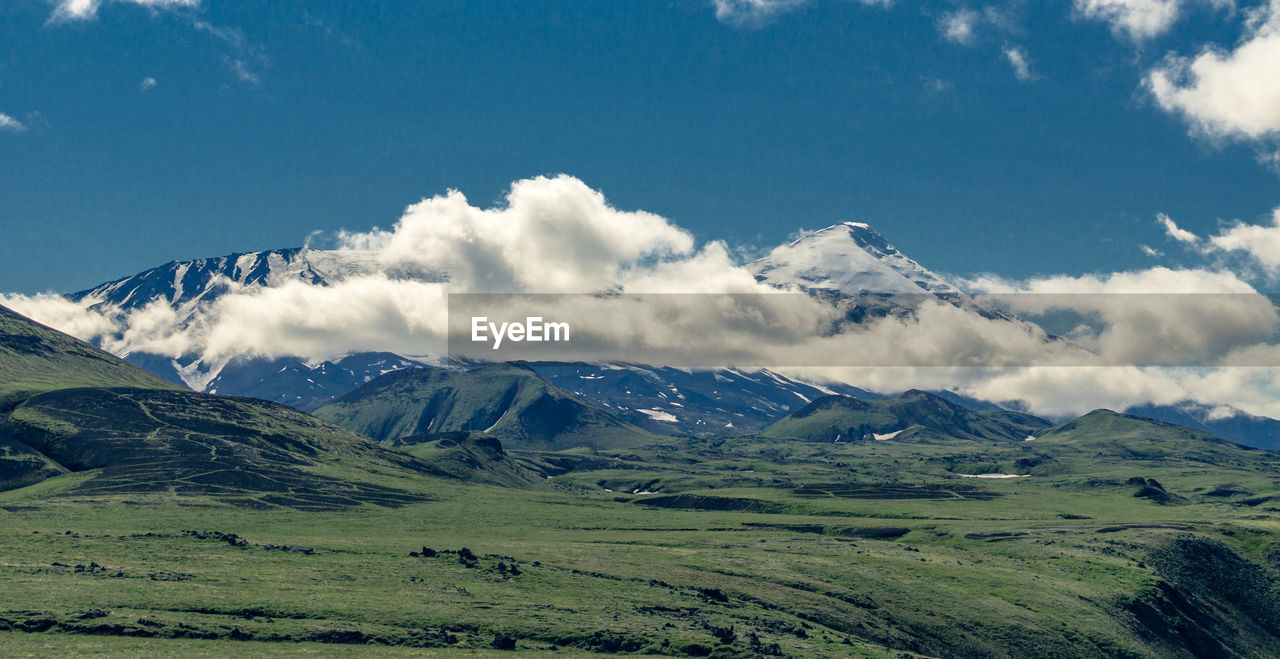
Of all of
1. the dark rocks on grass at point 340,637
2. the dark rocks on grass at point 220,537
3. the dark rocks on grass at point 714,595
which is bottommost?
the dark rocks on grass at point 714,595

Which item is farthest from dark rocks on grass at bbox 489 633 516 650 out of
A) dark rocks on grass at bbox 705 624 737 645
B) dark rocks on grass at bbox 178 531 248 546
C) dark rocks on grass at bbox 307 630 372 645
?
dark rocks on grass at bbox 178 531 248 546

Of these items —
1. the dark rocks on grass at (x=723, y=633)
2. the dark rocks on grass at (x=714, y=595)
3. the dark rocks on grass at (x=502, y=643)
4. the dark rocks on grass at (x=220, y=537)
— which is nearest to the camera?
the dark rocks on grass at (x=502, y=643)

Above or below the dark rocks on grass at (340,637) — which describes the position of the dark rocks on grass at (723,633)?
below

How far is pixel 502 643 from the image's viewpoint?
378ft

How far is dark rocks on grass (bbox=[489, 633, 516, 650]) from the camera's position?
115000 mm

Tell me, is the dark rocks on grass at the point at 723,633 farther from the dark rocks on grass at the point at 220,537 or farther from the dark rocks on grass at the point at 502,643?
the dark rocks on grass at the point at 220,537

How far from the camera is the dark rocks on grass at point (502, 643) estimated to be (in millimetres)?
115000

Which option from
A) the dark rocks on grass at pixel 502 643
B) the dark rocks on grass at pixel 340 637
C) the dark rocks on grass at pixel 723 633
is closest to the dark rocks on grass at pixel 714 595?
the dark rocks on grass at pixel 723 633

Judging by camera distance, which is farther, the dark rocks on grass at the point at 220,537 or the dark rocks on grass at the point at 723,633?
the dark rocks on grass at the point at 220,537

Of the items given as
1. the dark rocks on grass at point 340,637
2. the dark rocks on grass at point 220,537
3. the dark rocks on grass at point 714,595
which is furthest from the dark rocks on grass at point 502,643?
the dark rocks on grass at point 220,537

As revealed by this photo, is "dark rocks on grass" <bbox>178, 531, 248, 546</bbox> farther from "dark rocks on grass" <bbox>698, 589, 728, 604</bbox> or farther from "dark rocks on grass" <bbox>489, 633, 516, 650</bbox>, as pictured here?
"dark rocks on grass" <bbox>489, 633, 516, 650</bbox>

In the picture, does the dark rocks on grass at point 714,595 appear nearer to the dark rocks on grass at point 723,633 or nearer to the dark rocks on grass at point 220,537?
the dark rocks on grass at point 723,633

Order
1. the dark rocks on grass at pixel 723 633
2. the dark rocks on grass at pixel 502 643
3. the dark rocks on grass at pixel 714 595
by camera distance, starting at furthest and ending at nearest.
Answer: the dark rocks on grass at pixel 714 595 → the dark rocks on grass at pixel 723 633 → the dark rocks on grass at pixel 502 643

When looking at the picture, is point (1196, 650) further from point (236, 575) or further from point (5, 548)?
point (5, 548)
